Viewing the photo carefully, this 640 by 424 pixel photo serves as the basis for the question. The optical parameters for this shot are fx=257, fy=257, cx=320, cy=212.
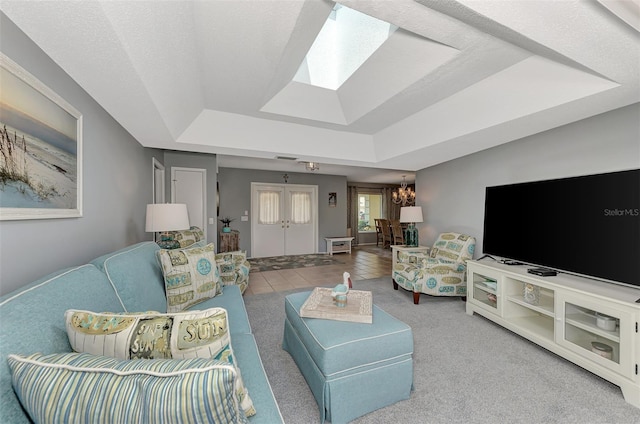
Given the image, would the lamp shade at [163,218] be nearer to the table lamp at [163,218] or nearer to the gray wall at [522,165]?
the table lamp at [163,218]

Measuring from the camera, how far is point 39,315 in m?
0.88

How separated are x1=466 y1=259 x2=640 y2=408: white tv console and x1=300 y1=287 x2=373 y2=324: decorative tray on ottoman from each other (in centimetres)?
155

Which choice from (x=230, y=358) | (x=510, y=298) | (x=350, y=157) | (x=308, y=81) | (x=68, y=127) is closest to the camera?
(x=230, y=358)

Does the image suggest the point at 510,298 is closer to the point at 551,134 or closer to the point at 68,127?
the point at 551,134

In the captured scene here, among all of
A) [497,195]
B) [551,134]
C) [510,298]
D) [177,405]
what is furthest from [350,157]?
[177,405]

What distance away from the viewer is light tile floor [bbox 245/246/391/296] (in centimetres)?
423

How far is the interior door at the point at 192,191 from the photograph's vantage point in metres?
4.48

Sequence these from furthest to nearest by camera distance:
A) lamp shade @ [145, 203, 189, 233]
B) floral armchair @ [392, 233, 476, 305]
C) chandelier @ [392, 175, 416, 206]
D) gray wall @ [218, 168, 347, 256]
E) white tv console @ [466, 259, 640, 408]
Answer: chandelier @ [392, 175, 416, 206] < gray wall @ [218, 168, 347, 256] < floral armchair @ [392, 233, 476, 305] < lamp shade @ [145, 203, 189, 233] < white tv console @ [466, 259, 640, 408]

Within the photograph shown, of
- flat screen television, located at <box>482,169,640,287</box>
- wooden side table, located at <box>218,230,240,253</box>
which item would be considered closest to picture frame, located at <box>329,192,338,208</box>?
wooden side table, located at <box>218,230,240,253</box>

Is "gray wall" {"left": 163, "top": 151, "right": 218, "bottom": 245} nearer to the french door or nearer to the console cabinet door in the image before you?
the french door

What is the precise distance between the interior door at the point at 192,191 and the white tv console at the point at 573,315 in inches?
170

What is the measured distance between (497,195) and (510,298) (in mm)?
1165

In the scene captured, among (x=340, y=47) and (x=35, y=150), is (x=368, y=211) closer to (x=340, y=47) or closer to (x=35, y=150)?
(x=340, y=47)

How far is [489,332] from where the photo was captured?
258 cm
